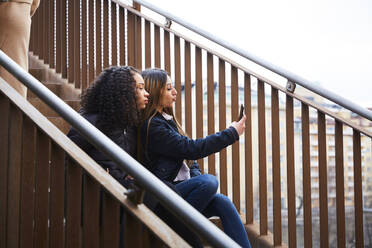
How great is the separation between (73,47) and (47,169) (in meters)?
2.29

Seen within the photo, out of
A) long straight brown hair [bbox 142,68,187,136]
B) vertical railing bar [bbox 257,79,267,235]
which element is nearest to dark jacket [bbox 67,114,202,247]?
long straight brown hair [bbox 142,68,187,136]

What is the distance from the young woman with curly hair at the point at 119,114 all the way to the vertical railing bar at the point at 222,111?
51cm

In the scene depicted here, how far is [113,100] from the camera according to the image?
7.06 feet

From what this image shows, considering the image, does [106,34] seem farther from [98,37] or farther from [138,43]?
[138,43]

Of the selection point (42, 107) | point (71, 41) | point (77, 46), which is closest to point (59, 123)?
point (42, 107)

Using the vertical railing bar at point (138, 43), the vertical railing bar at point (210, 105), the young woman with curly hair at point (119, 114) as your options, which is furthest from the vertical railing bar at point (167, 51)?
the young woman with curly hair at point (119, 114)

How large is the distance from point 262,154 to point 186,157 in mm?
493

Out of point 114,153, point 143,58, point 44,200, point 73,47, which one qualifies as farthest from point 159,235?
point 73,47

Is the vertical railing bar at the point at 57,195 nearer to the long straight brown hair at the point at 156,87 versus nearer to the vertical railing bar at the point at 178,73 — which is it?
the long straight brown hair at the point at 156,87

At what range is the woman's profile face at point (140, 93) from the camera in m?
2.29

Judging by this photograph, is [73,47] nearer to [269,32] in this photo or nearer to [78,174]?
[78,174]

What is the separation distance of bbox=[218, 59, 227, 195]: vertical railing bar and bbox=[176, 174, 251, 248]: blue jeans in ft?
1.52

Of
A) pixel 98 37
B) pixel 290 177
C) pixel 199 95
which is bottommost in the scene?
pixel 290 177

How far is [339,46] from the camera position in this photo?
64.8 metres
